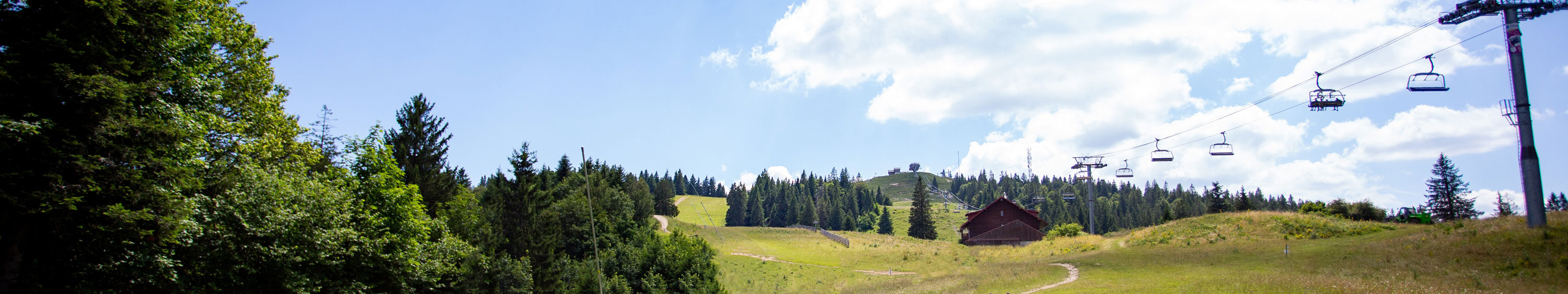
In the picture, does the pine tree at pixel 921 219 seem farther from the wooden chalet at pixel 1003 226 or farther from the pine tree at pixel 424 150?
the pine tree at pixel 424 150

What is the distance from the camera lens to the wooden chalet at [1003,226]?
2899 inches

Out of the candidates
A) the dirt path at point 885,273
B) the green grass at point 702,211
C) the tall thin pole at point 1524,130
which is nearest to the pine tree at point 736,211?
the green grass at point 702,211

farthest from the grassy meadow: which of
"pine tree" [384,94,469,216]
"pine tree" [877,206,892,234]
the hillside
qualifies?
"pine tree" [877,206,892,234]

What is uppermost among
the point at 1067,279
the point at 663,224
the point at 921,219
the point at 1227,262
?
the point at 663,224

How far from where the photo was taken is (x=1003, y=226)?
241ft

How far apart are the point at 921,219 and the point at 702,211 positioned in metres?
73.1

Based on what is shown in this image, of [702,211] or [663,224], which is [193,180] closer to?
[663,224]

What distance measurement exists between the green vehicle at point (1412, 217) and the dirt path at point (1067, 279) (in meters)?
22.7

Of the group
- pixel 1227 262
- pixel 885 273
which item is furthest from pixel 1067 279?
pixel 885 273

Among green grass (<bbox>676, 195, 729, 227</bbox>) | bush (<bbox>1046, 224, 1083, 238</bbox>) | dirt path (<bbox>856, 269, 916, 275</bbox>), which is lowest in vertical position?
dirt path (<bbox>856, 269, 916, 275</bbox>)

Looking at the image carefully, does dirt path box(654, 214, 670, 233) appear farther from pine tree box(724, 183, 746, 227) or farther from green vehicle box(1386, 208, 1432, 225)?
green vehicle box(1386, 208, 1432, 225)

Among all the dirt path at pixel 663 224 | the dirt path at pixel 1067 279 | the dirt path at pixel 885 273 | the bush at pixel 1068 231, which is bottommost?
the dirt path at pixel 885 273

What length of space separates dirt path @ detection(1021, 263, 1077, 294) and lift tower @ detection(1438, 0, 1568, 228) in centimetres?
1655

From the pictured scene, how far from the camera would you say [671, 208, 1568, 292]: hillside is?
2350 cm
